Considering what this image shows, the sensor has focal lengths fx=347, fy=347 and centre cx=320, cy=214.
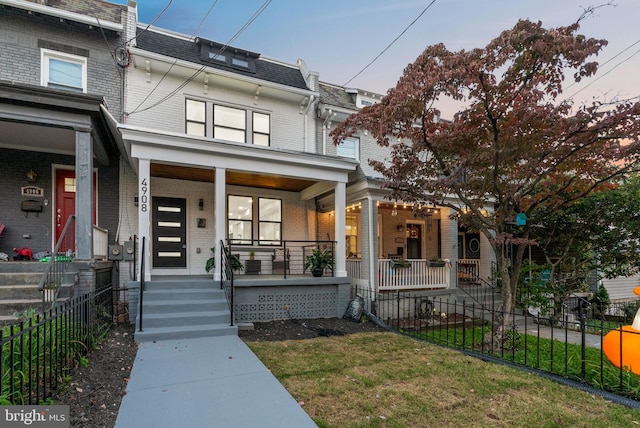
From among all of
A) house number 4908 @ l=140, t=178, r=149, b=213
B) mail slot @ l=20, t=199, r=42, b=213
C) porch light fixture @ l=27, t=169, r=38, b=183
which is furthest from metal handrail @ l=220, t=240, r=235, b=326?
porch light fixture @ l=27, t=169, r=38, b=183

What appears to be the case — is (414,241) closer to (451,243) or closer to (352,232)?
(352,232)

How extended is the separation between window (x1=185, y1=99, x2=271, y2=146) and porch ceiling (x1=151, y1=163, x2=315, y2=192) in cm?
117

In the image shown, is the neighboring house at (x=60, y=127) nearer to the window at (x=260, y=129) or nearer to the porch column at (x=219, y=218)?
the porch column at (x=219, y=218)

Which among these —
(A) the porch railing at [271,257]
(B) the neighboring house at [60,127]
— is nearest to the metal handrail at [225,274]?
(A) the porch railing at [271,257]

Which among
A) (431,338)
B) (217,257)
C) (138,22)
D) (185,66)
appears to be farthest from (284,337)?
(138,22)

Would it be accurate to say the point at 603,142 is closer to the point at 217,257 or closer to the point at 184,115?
the point at 217,257

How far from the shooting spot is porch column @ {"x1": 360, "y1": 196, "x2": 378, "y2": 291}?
9391 millimetres

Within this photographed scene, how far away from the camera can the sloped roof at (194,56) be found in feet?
31.2

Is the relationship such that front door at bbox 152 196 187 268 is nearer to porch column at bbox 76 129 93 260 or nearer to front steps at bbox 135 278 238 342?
front steps at bbox 135 278 238 342

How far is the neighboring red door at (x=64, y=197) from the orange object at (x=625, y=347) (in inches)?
417

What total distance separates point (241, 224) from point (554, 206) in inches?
315

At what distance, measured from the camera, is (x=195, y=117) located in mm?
9961

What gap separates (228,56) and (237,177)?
3.81 metres

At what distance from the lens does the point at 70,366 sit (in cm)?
425
